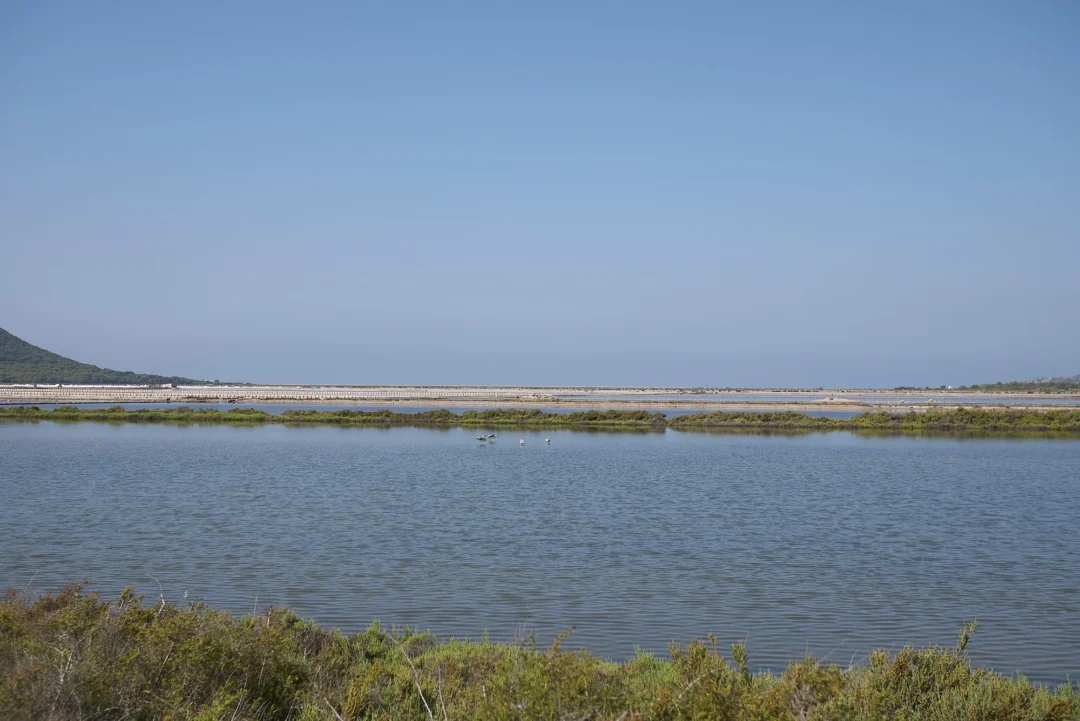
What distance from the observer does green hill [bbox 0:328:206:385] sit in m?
124

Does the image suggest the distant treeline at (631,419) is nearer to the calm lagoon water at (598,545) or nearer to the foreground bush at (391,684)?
the calm lagoon water at (598,545)

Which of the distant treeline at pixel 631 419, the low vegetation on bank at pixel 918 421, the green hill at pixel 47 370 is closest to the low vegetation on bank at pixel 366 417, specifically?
the distant treeline at pixel 631 419

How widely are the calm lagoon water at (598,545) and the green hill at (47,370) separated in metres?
111

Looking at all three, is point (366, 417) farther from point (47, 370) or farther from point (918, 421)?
point (47, 370)

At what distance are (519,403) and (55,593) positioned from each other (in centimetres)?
5908

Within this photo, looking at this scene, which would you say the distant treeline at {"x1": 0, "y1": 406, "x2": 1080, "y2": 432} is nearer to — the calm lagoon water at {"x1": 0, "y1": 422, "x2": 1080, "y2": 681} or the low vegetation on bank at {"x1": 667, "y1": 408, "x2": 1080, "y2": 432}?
the low vegetation on bank at {"x1": 667, "y1": 408, "x2": 1080, "y2": 432}

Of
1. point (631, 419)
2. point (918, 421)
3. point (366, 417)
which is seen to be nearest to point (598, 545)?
point (631, 419)

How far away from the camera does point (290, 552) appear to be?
509 inches

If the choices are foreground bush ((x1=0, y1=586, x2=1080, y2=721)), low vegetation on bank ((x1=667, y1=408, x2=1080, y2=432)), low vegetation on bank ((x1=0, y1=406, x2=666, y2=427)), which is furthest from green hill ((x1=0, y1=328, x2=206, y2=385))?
foreground bush ((x1=0, y1=586, x2=1080, y2=721))

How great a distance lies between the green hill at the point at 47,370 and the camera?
407ft

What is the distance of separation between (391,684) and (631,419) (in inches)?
1639

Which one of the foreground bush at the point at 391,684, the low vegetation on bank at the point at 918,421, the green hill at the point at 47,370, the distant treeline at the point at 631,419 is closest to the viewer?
the foreground bush at the point at 391,684

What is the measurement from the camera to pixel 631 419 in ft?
156

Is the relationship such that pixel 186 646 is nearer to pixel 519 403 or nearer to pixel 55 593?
pixel 55 593
